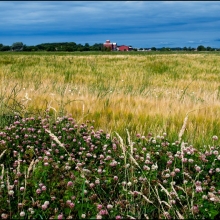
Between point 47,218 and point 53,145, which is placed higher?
point 53,145

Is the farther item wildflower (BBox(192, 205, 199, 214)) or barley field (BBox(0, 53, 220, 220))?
barley field (BBox(0, 53, 220, 220))

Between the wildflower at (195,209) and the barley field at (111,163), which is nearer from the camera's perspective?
the wildflower at (195,209)

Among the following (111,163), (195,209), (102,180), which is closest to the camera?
(195,209)

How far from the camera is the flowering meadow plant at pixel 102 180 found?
249 cm

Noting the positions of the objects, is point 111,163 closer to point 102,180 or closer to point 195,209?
point 102,180

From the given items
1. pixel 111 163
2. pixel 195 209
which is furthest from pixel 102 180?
pixel 195 209

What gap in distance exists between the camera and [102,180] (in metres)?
2.93

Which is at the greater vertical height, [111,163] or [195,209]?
[111,163]

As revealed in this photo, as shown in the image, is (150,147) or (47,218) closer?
(47,218)

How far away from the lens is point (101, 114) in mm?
5070

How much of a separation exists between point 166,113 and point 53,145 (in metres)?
1.92

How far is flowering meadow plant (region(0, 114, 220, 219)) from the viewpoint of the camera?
2.49m

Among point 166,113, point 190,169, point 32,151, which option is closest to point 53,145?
point 32,151

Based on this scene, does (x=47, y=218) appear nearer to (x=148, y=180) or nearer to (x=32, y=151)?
(x=148, y=180)
